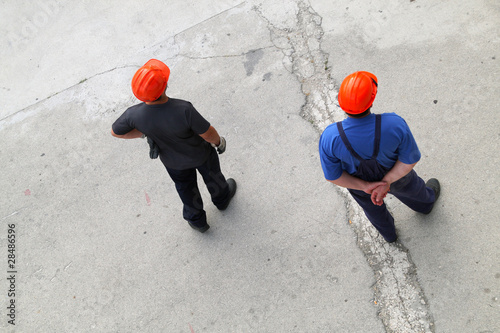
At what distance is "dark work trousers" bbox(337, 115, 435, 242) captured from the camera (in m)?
2.23

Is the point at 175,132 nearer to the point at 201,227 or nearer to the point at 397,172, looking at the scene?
the point at 201,227

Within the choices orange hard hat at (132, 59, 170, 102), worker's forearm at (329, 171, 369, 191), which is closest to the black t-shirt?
orange hard hat at (132, 59, 170, 102)

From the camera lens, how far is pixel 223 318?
319cm

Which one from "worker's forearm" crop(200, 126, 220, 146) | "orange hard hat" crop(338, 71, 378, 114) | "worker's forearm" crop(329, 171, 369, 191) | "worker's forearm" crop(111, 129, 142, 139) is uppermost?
"orange hard hat" crop(338, 71, 378, 114)

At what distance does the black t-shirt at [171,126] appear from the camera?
2.73m

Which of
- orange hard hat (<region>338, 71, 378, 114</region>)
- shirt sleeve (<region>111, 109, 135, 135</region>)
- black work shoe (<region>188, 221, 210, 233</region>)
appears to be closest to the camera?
orange hard hat (<region>338, 71, 378, 114</region>)

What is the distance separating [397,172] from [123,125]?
189 centimetres

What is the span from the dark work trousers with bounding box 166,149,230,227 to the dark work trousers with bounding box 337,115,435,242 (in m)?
1.22

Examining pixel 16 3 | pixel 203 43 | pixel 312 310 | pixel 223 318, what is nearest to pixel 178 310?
pixel 223 318

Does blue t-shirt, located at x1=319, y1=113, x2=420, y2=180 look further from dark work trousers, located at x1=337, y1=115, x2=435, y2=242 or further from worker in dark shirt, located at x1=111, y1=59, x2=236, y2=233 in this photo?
worker in dark shirt, located at x1=111, y1=59, x2=236, y2=233

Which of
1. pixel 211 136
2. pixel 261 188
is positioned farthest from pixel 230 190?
pixel 211 136

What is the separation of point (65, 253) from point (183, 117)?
6.81 feet

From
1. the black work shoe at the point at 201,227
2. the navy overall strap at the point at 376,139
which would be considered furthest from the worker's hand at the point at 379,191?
the black work shoe at the point at 201,227

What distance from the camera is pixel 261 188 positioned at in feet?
12.4
